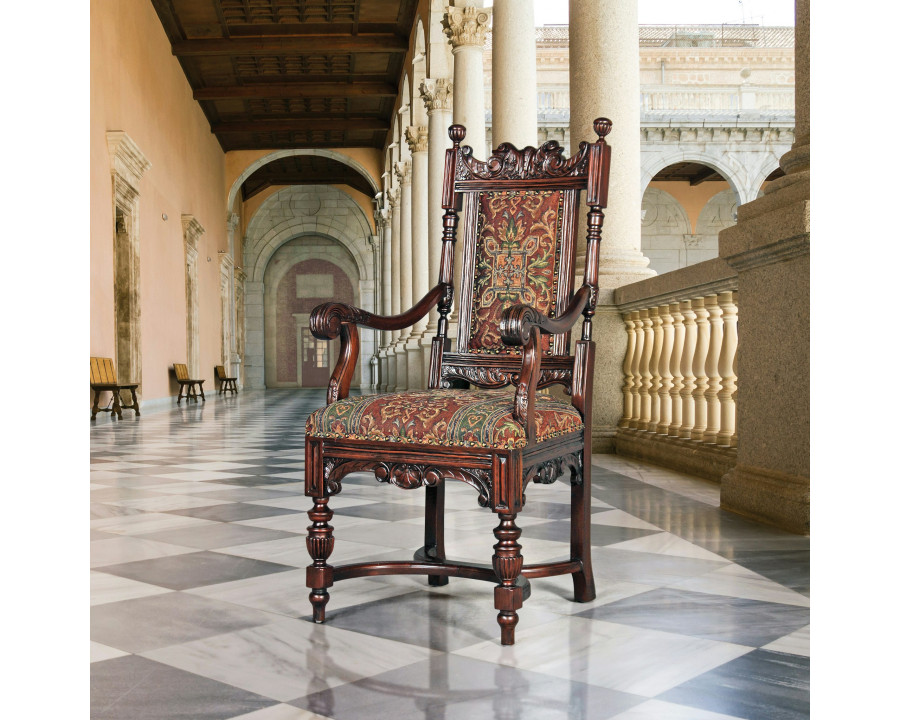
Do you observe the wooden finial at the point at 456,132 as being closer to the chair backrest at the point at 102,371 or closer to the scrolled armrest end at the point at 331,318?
the scrolled armrest end at the point at 331,318

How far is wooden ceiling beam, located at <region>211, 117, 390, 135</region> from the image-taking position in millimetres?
20547

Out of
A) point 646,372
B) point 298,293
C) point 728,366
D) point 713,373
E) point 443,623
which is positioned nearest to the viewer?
point 443,623

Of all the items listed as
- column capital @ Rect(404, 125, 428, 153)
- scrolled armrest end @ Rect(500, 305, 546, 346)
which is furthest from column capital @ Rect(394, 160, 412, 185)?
scrolled armrest end @ Rect(500, 305, 546, 346)

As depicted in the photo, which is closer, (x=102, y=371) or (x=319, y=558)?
(x=319, y=558)

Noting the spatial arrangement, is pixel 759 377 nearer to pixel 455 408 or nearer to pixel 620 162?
pixel 455 408

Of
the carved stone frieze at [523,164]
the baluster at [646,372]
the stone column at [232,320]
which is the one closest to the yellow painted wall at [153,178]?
the stone column at [232,320]

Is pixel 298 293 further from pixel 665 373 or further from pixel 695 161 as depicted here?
pixel 665 373

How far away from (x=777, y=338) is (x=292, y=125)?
1917 centimetres

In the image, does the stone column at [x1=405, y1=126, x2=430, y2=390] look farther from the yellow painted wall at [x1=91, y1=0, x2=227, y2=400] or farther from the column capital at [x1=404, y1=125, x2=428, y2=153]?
the yellow painted wall at [x1=91, y1=0, x2=227, y2=400]

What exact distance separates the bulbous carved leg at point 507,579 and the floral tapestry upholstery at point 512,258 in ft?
2.30

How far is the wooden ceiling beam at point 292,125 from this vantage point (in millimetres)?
20547

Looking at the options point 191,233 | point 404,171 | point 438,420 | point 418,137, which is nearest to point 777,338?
point 438,420

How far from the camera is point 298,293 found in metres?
28.2

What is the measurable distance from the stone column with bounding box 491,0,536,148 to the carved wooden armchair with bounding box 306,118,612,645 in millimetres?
5081
